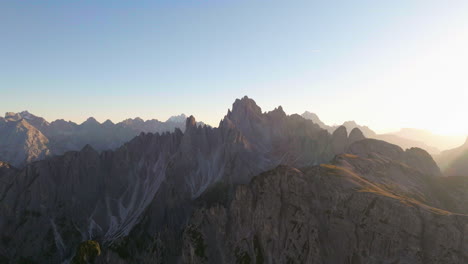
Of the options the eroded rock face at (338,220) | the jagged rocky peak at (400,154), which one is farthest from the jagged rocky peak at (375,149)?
A: the eroded rock face at (338,220)

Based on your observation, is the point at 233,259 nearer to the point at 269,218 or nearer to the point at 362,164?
the point at 269,218

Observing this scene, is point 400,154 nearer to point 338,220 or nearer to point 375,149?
point 375,149

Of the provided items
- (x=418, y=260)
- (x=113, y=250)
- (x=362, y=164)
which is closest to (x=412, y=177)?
(x=362, y=164)

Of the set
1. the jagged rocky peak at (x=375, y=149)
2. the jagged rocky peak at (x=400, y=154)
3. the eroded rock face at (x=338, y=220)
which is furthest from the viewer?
the jagged rocky peak at (x=375, y=149)

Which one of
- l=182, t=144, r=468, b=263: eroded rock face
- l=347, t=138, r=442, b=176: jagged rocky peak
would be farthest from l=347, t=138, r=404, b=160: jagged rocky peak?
l=182, t=144, r=468, b=263: eroded rock face

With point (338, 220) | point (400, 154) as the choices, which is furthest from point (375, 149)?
point (338, 220)

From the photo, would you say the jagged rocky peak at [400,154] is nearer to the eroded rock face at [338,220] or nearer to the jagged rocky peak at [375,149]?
the jagged rocky peak at [375,149]

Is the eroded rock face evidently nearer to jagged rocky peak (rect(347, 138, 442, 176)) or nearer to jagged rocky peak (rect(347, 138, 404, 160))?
jagged rocky peak (rect(347, 138, 404, 160))

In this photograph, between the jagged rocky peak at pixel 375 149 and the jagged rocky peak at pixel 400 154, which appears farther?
the jagged rocky peak at pixel 375 149
